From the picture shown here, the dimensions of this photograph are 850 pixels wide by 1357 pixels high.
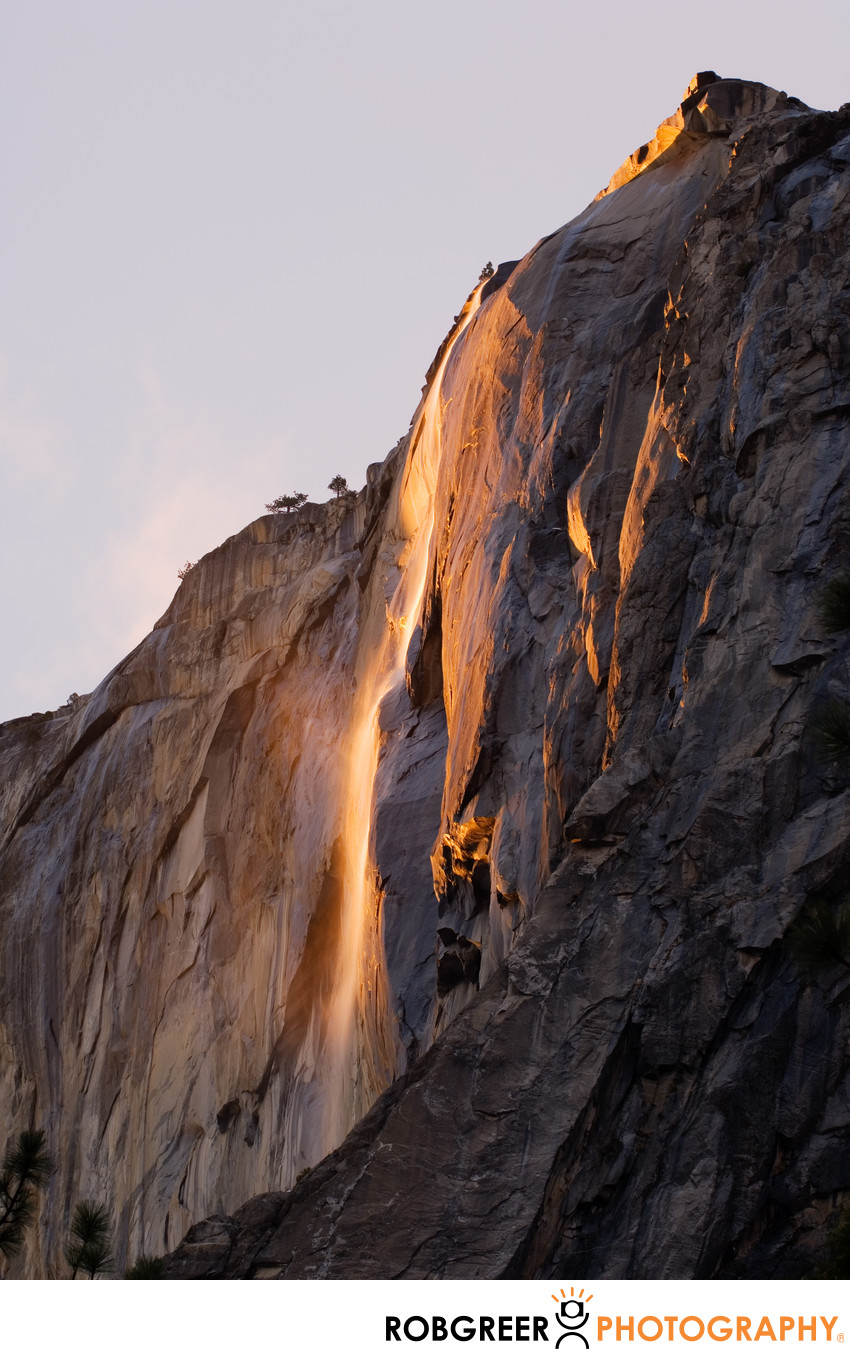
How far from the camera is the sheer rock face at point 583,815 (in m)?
13.2

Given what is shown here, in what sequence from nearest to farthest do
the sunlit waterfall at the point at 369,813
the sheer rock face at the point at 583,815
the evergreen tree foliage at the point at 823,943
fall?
1. the evergreen tree foliage at the point at 823,943
2. the sheer rock face at the point at 583,815
3. the sunlit waterfall at the point at 369,813

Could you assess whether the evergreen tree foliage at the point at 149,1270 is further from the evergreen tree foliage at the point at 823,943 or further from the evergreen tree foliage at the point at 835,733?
the evergreen tree foliage at the point at 835,733

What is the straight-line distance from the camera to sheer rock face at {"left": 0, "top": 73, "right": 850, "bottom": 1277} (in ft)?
43.3

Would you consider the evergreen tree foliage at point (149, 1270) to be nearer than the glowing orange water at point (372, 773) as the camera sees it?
Yes

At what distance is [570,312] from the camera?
22328mm

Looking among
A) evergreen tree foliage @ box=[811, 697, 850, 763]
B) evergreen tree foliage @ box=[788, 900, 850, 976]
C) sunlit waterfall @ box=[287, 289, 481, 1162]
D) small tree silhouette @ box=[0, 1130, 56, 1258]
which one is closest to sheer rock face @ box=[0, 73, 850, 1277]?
sunlit waterfall @ box=[287, 289, 481, 1162]

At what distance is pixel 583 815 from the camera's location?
15227 mm

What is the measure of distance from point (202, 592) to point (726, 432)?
84.9ft

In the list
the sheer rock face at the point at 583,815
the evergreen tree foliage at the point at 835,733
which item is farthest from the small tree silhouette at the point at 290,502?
the evergreen tree foliage at the point at 835,733

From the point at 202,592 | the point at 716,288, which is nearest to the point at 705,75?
the point at 716,288

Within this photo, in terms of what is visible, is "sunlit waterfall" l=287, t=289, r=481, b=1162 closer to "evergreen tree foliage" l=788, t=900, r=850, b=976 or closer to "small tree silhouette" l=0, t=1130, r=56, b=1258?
"small tree silhouette" l=0, t=1130, r=56, b=1258

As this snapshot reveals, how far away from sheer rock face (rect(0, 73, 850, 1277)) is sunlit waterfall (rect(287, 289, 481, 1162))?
0.16m

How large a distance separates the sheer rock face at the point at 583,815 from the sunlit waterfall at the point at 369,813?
0.16 m

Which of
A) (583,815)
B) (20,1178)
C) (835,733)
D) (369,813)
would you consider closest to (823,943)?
(835,733)
